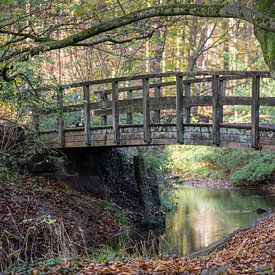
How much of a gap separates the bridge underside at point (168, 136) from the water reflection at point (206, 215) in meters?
2.68

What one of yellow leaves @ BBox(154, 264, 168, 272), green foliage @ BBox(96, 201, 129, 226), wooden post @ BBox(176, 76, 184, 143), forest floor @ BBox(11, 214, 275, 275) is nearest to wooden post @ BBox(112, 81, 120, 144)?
wooden post @ BBox(176, 76, 184, 143)

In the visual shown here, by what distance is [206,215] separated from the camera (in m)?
17.4

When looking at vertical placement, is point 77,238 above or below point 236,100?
below

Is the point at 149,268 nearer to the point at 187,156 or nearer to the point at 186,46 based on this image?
the point at 186,46

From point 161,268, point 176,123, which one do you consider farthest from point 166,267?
point 176,123

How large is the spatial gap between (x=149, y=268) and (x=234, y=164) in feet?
70.1

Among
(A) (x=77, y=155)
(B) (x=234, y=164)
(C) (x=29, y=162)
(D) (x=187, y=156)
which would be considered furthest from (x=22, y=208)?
(D) (x=187, y=156)

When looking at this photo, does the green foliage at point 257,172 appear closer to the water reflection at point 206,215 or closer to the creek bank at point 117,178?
the water reflection at point 206,215

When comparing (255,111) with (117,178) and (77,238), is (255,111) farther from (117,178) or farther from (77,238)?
(117,178)

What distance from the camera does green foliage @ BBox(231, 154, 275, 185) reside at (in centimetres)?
2386

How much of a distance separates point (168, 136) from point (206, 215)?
5395 millimetres

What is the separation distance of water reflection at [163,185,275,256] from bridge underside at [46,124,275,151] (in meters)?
2.68

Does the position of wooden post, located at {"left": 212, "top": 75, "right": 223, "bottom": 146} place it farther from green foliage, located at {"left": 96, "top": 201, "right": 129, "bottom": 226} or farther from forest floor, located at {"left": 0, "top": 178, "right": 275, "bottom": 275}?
green foliage, located at {"left": 96, "top": 201, "right": 129, "bottom": 226}

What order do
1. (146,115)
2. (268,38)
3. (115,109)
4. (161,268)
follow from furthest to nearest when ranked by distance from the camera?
1. (115,109)
2. (146,115)
3. (268,38)
4. (161,268)
